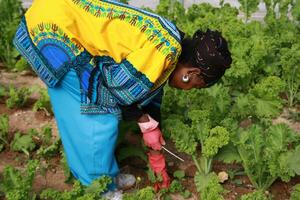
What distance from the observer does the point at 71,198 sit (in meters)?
2.70

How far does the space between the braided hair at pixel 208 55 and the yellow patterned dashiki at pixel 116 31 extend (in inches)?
4.0

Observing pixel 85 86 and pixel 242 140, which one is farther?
pixel 242 140

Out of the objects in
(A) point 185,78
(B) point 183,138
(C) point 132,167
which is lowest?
(C) point 132,167

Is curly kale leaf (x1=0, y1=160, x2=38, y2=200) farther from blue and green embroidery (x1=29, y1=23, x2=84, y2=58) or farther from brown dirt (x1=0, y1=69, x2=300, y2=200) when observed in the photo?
blue and green embroidery (x1=29, y1=23, x2=84, y2=58)

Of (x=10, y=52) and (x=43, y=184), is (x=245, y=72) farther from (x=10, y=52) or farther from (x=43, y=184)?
(x=10, y=52)

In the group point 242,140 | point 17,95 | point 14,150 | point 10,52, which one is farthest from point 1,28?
point 242,140

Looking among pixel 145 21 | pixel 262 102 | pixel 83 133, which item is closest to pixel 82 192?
pixel 83 133

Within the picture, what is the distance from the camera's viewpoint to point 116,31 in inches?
99.7

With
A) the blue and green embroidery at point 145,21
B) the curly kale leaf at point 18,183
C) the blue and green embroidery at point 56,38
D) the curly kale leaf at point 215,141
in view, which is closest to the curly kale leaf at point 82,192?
the curly kale leaf at point 18,183

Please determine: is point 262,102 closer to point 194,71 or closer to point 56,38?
point 194,71

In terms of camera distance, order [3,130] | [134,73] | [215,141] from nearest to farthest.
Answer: [134,73] < [215,141] < [3,130]

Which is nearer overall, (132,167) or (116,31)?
(116,31)

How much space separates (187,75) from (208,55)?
0.52 ft

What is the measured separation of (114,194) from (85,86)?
0.76m
